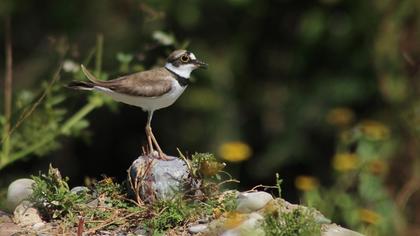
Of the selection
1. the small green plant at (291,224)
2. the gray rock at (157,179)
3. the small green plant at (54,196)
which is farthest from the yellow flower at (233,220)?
the small green plant at (54,196)

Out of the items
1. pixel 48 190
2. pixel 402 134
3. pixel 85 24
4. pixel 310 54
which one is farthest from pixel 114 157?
pixel 48 190

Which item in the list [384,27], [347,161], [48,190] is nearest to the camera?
[48,190]

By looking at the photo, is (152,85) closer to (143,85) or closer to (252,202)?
(143,85)

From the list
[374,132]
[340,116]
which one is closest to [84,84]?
[374,132]

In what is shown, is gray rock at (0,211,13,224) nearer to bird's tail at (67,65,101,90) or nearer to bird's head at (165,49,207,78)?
bird's tail at (67,65,101,90)

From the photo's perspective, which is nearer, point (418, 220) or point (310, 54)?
point (418, 220)

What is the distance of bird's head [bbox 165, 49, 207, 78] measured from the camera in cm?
661

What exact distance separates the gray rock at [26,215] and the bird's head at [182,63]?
1098 millimetres

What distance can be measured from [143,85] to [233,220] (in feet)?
3.84

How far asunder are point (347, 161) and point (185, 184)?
147cm

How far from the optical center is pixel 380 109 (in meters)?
8.91

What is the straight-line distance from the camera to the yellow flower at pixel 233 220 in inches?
219

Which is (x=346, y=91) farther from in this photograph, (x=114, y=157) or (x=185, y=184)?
(x=185, y=184)

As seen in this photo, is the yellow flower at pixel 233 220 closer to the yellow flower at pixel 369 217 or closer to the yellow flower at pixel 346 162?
the yellow flower at pixel 369 217
